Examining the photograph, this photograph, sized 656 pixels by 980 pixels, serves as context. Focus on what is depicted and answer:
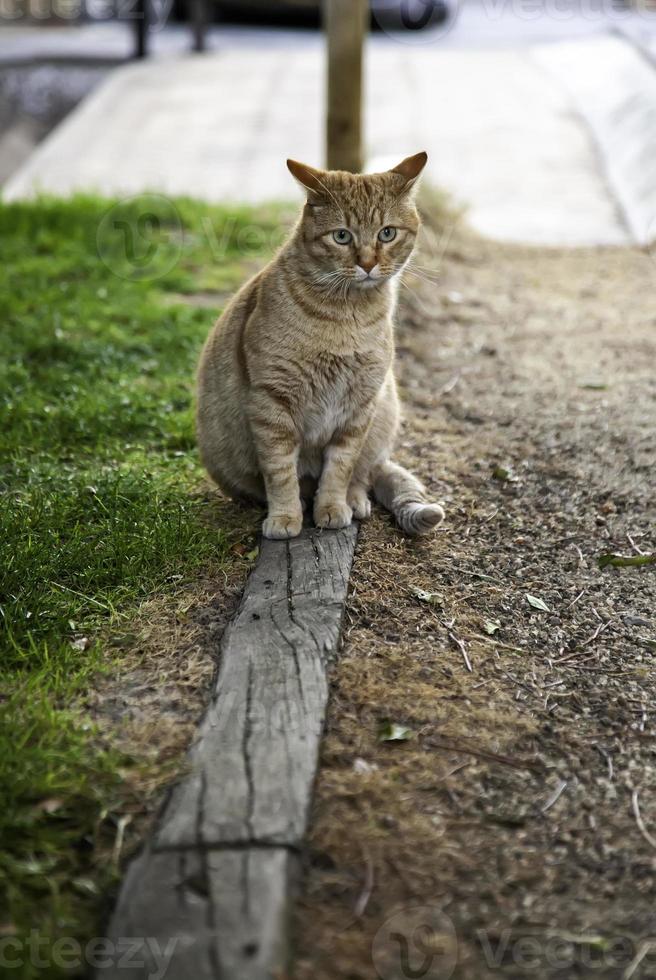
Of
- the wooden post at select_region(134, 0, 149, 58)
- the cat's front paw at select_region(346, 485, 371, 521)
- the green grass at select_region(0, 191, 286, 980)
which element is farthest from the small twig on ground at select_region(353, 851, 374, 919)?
the wooden post at select_region(134, 0, 149, 58)

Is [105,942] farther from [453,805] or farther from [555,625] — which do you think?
[555,625]

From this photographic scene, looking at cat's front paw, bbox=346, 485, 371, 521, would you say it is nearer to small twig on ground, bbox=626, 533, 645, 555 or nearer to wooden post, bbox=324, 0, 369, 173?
small twig on ground, bbox=626, 533, 645, 555

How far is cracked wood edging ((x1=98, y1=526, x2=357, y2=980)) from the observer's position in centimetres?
193

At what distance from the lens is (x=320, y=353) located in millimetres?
3217

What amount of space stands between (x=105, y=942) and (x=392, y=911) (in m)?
0.56

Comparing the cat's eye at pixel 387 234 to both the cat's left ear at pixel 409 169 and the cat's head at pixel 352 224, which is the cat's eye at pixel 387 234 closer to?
the cat's head at pixel 352 224

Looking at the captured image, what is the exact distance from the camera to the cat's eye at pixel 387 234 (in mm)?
3234

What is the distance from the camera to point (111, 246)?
6605mm

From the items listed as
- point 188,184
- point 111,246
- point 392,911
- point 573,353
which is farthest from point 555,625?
point 188,184

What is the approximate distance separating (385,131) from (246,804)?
8.15m

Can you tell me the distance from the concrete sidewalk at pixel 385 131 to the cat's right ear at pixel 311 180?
368cm

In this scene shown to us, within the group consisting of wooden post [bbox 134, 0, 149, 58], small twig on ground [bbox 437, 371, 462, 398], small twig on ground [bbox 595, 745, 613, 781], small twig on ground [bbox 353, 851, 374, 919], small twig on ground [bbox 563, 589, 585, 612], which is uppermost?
wooden post [bbox 134, 0, 149, 58]

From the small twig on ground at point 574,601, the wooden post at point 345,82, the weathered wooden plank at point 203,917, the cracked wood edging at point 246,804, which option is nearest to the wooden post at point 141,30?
the wooden post at point 345,82

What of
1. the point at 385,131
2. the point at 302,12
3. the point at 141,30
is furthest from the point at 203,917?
the point at 302,12
